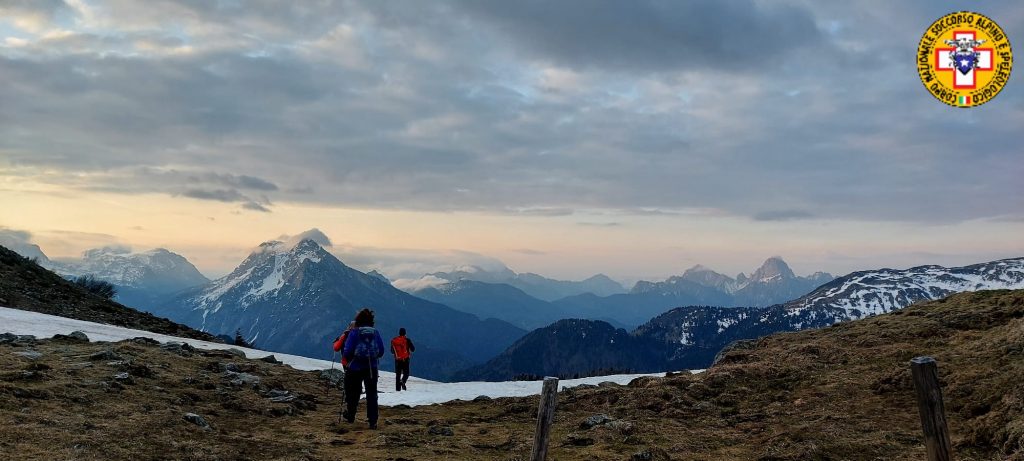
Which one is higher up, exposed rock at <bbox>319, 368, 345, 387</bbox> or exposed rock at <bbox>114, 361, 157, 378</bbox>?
exposed rock at <bbox>114, 361, 157, 378</bbox>

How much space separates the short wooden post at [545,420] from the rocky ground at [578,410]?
3377 mm

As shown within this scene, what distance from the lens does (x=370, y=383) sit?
17.9m

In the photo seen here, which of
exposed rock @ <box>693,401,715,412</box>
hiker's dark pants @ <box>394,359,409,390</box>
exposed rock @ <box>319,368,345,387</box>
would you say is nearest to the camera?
exposed rock @ <box>693,401,715,412</box>

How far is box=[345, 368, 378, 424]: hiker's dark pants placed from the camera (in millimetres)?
17625

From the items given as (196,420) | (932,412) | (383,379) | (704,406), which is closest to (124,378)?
(196,420)

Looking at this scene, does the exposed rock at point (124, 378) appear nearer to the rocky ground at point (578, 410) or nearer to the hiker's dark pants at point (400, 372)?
the rocky ground at point (578, 410)

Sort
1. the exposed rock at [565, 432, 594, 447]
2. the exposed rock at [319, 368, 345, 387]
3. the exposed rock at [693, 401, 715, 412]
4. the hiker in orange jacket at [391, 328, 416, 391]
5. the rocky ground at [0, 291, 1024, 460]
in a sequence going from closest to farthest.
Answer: the rocky ground at [0, 291, 1024, 460] < the exposed rock at [565, 432, 594, 447] < the exposed rock at [693, 401, 715, 412] < the exposed rock at [319, 368, 345, 387] < the hiker in orange jacket at [391, 328, 416, 391]

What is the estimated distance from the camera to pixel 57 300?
137 feet

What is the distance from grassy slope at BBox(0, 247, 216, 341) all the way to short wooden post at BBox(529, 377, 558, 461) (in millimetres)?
37977

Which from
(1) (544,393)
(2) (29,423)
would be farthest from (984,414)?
(2) (29,423)

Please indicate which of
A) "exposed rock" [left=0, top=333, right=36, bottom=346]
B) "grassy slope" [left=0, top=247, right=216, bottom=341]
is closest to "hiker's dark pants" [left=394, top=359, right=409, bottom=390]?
"exposed rock" [left=0, top=333, right=36, bottom=346]

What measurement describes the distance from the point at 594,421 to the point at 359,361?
26.9ft

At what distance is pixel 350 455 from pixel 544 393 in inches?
222

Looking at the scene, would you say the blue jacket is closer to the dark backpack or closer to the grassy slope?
the dark backpack
